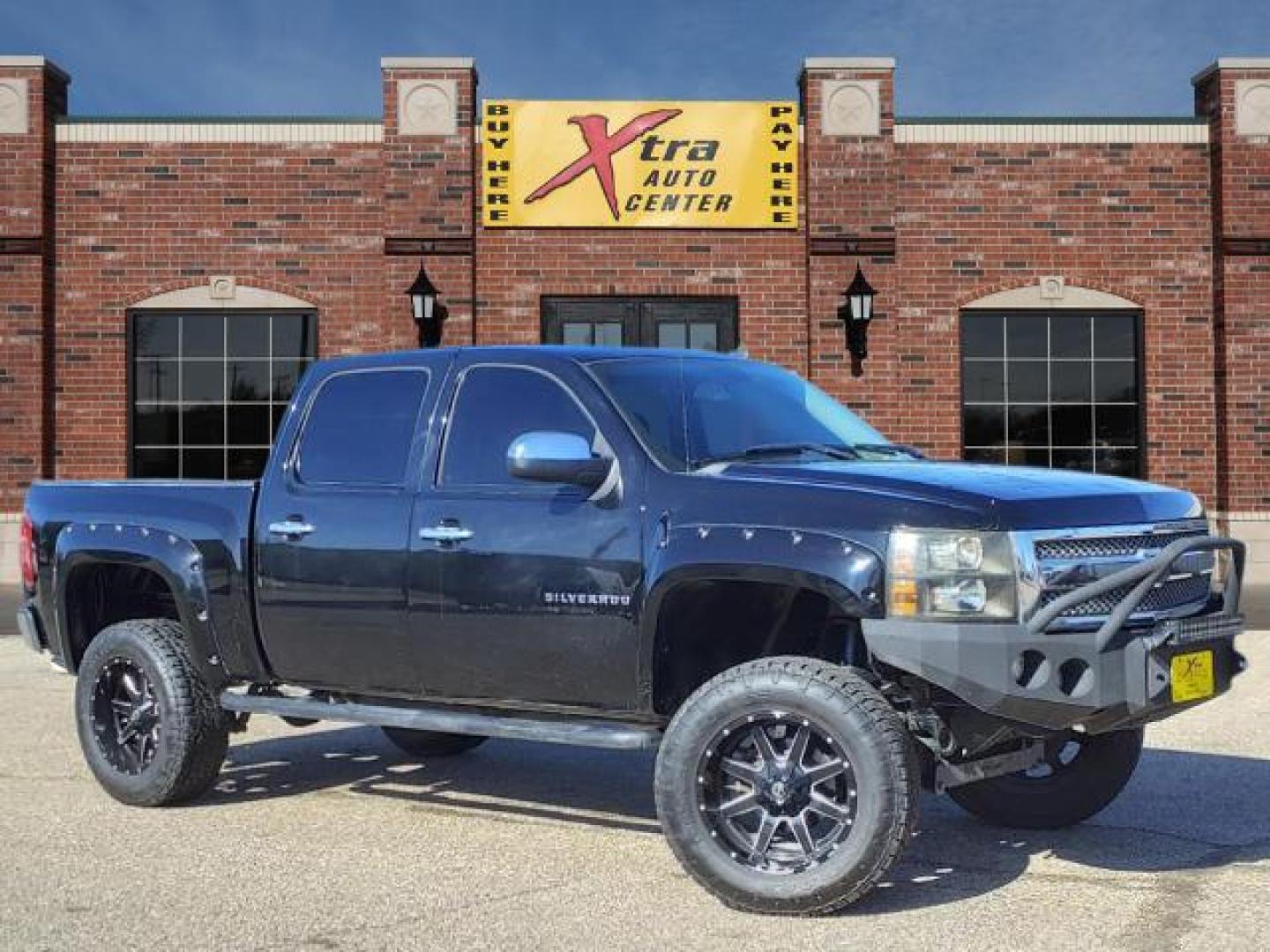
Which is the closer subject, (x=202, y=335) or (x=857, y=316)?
(x=857, y=316)

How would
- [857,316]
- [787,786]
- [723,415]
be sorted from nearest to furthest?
[787,786], [723,415], [857,316]

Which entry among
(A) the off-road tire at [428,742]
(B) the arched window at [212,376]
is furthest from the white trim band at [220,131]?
(A) the off-road tire at [428,742]

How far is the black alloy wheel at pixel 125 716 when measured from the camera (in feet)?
21.6

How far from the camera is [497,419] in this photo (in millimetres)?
5848

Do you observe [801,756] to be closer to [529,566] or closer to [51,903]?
[529,566]

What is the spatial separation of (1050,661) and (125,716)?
13.5 feet

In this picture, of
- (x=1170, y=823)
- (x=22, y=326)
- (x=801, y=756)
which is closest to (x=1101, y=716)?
(x=801, y=756)

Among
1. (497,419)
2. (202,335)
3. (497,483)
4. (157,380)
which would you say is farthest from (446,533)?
(157,380)

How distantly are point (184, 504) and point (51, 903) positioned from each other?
201 cm

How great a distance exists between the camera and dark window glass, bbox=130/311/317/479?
18.4 m

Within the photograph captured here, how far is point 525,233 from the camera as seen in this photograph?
18.2 m

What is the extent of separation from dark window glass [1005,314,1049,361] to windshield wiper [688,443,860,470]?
13.2 meters

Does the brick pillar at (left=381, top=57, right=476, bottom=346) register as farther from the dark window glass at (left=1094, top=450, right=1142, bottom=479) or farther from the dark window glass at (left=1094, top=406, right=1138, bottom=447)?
the dark window glass at (left=1094, top=450, right=1142, bottom=479)

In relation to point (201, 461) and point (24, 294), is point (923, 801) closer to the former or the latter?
point (201, 461)
